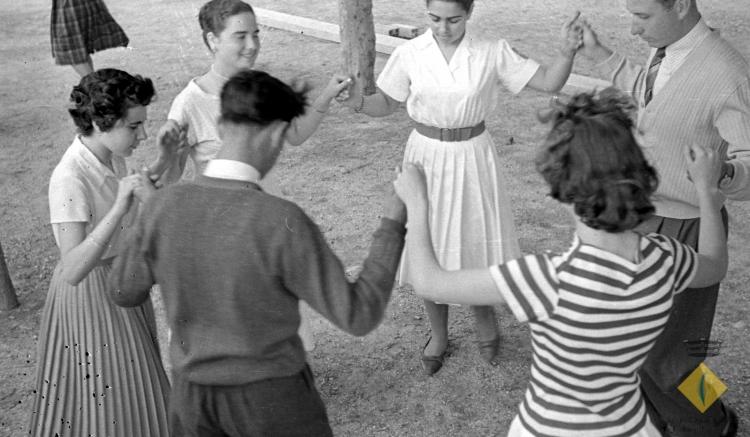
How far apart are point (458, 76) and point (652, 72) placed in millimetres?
864

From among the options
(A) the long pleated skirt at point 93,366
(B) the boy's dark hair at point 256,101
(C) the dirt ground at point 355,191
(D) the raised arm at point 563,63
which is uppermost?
(B) the boy's dark hair at point 256,101

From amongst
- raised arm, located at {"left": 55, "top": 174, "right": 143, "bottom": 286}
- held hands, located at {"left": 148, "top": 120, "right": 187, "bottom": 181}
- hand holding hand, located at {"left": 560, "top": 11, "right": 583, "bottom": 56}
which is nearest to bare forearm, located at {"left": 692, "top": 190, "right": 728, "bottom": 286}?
hand holding hand, located at {"left": 560, "top": 11, "right": 583, "bottom": 56}

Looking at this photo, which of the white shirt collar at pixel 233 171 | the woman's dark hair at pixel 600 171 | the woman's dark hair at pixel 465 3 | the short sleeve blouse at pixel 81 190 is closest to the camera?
the woman's dark hair at pixel 600 171

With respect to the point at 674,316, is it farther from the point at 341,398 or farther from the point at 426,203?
the point at 341,398

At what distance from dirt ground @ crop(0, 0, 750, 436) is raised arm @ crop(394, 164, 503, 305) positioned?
1708 mm

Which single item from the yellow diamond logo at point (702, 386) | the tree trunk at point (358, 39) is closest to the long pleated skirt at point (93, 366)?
the yellow diamond logo at point (702, 386)

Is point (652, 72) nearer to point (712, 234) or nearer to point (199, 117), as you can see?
point (712, 234)

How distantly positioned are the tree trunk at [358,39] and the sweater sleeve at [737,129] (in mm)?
5033

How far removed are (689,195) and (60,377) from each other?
235 centimetres

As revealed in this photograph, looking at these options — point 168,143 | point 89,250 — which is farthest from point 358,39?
point 89,250

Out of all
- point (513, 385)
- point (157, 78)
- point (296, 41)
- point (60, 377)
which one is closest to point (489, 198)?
point (513, 385)

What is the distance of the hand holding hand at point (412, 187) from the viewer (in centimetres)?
205

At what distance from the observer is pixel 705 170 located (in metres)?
2.13

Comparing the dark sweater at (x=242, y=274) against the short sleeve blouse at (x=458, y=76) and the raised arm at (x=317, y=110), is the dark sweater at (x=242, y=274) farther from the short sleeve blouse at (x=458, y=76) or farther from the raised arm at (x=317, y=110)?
the short sleeve blouse at (x=458, y=76)
